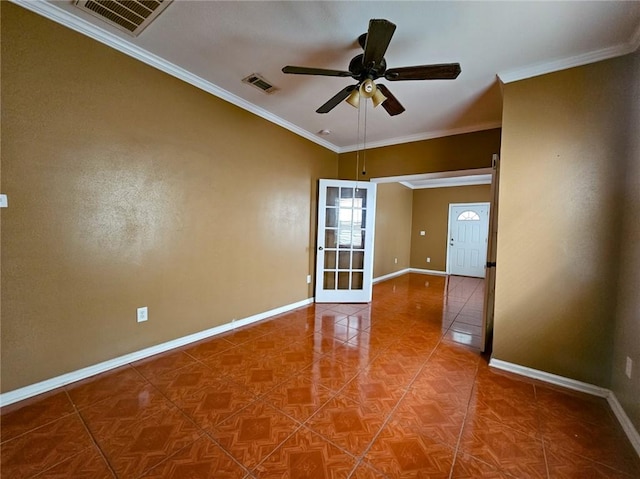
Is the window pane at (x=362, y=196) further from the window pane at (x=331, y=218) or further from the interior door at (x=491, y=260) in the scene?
the interior door at (x=491, y=260)

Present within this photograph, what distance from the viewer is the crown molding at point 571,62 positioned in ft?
6.17

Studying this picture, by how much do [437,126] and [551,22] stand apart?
68.7 inches

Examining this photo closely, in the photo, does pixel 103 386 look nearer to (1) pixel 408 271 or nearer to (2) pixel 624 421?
(2) pixel 624 421

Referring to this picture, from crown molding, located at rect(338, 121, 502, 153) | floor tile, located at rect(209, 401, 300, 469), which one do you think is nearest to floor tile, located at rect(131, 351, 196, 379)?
floor tile, located at rect(209, 401, 300, 469)

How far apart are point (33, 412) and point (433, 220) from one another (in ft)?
26.7

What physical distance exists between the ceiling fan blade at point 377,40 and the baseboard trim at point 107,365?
2994 millimetres

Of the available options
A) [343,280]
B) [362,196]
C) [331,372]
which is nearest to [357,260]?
[343,280]

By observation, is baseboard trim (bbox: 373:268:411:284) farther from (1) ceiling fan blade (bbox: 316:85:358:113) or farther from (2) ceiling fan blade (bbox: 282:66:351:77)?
(2) ceiling fan blade (bbox: 282:66:351:77)

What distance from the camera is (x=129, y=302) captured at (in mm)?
2262

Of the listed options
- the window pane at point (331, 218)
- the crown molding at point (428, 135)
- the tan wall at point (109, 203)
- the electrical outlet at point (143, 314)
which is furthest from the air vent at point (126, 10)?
→ the crown molding at point (428, 135)

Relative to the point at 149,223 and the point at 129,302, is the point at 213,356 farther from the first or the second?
the point at 149,223


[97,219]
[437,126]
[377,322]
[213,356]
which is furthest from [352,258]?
[97,219]

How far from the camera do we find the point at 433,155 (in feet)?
12.3

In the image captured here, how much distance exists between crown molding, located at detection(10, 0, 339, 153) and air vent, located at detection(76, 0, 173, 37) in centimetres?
16
